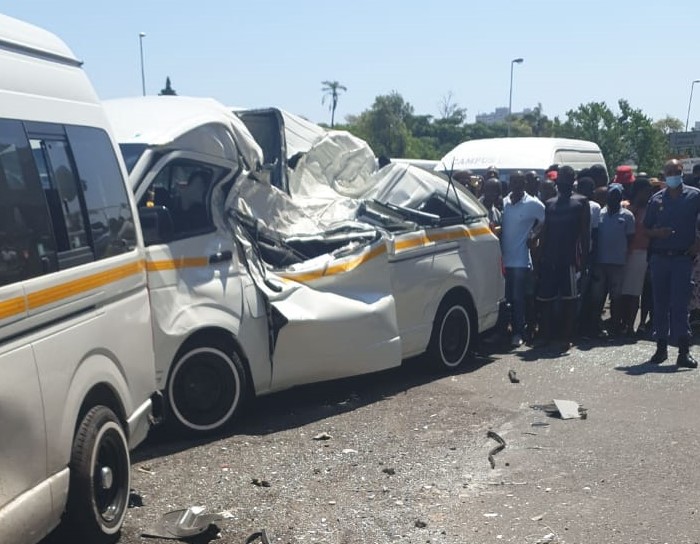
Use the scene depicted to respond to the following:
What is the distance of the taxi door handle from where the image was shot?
707 cm

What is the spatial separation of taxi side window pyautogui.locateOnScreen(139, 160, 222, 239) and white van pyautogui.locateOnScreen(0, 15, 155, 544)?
4.06 feet

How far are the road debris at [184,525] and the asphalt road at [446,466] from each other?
0.08m

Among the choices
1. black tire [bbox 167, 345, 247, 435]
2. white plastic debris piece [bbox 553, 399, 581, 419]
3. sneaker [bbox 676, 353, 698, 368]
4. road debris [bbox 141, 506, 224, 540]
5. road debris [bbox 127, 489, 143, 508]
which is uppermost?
black tire [bbox 167, 345, 247, 435]

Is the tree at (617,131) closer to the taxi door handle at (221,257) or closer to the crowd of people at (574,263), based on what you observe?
the crowd of people at (574,263)

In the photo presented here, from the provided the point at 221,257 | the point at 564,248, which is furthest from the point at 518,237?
the point at 221,257

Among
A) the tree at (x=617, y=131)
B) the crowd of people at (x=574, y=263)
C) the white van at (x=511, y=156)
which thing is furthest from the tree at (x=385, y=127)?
the crowd of people at (x=574, y=263)

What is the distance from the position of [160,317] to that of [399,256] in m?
2.77

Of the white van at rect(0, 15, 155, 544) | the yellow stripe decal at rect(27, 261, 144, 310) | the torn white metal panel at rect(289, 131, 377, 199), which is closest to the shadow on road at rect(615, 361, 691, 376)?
the torn white metal panel at rect(289, 131, 377, 199)

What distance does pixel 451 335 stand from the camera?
9562 mm

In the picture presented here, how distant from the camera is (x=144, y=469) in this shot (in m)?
6.34

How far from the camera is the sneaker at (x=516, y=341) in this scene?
35.6 feet

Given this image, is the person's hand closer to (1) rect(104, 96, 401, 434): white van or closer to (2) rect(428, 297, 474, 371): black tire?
(2) rect(428, 297, 474, 371): black tire

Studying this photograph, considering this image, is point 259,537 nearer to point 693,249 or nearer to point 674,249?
point 674,249

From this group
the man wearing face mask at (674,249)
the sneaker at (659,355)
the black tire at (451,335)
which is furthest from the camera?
the sneaker at (659,355)
